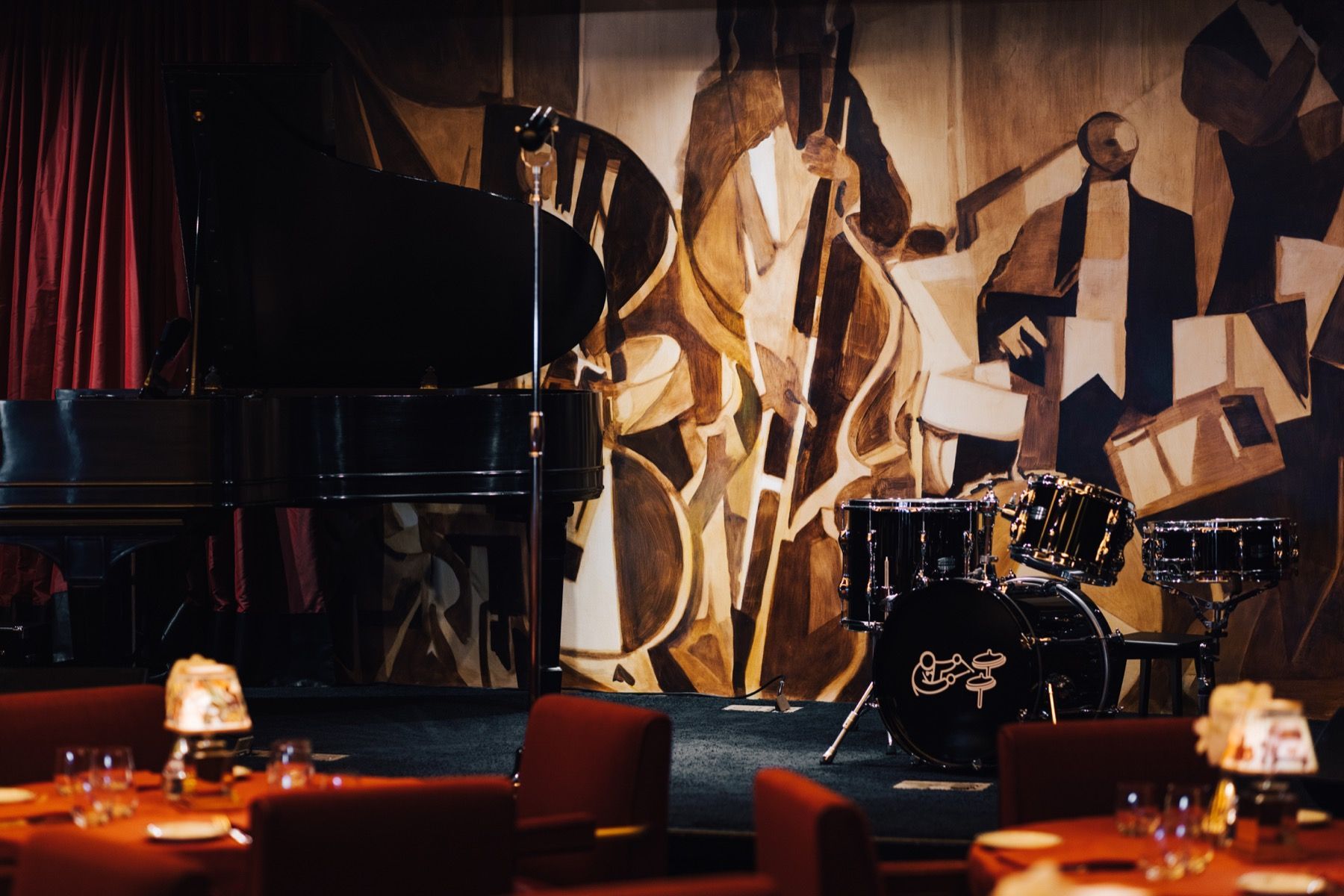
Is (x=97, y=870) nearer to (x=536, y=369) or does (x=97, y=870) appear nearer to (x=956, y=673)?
(x=536, y=369)

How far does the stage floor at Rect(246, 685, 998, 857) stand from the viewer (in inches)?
179

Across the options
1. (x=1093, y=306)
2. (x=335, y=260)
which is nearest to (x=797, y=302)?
(x=1093, y=306)

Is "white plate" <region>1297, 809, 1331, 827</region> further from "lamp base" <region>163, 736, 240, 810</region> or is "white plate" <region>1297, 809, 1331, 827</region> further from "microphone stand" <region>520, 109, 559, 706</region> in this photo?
"microphone stand" <region>520, 109, 559, 706</region>

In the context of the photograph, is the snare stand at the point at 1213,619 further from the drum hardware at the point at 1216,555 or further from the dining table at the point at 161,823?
the dining table at the point at 161,823

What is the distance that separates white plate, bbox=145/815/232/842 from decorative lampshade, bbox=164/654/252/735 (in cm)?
22

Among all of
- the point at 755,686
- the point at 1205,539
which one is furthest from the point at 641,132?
the point at 1205,539

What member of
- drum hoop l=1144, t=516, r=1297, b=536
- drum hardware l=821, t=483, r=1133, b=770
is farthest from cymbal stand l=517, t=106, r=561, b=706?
drum hoop l=1144, t=516, r=1297, b=536

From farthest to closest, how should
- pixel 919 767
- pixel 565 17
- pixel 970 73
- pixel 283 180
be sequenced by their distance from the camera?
pixel 565 17
pixel 970 73
pixel 283 180
pixel 919 767

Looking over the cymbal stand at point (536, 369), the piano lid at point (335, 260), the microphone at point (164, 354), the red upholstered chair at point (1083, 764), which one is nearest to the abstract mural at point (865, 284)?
the piano lid at point (335, 260)

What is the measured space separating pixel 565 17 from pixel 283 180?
5.93ft

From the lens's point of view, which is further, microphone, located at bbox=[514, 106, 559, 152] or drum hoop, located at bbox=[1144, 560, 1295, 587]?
drum hoop, located at bbox=[1144, 560, 1295, 587]

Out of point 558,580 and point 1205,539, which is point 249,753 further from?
point 1205,539

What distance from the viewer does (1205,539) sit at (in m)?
5.41

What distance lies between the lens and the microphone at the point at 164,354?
17.8ft
